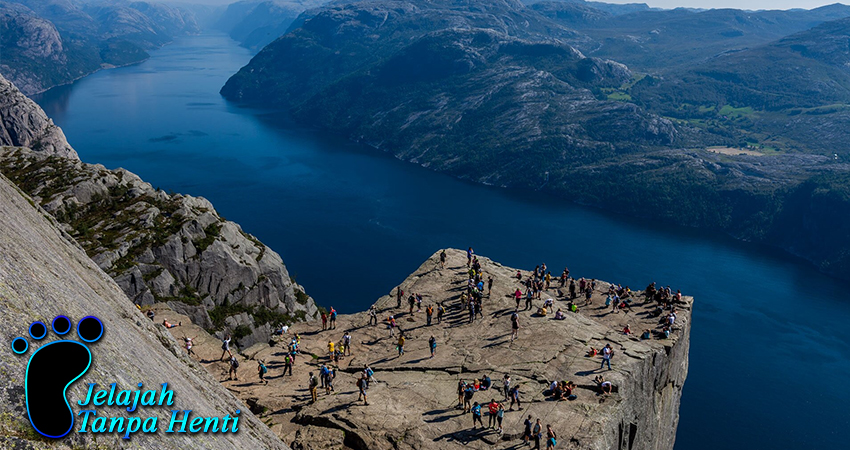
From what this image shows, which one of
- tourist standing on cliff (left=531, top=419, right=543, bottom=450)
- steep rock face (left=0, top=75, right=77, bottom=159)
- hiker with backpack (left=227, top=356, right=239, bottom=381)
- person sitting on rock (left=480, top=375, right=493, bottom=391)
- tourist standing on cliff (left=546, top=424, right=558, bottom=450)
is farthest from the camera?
steep rock face (left=0, top=75, right=77, bottom=159)

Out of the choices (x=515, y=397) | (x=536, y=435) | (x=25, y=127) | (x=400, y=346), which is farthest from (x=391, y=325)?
(x=25, y=127)

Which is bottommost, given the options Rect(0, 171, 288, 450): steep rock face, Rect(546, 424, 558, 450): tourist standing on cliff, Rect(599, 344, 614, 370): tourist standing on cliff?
Rect(546, 424, 558, 450): tourist standing on cliff

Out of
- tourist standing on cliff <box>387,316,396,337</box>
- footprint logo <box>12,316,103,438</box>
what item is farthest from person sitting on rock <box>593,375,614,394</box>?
footprint logo <box>12,316,103,438</box>

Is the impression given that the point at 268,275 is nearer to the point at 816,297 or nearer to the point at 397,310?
the point at 397,310

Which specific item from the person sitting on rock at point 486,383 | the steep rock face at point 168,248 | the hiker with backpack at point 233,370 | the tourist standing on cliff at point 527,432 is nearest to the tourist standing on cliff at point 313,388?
the hiker with backpack at point 233,370

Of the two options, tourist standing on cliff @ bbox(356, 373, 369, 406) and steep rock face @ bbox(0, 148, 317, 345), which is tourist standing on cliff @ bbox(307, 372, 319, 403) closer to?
tourist standing on cliff @ bbox(356, 373, 369, 406)

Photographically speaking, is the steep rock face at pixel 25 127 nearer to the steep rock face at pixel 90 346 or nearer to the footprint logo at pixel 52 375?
the steep rock face at pixel 90 346
